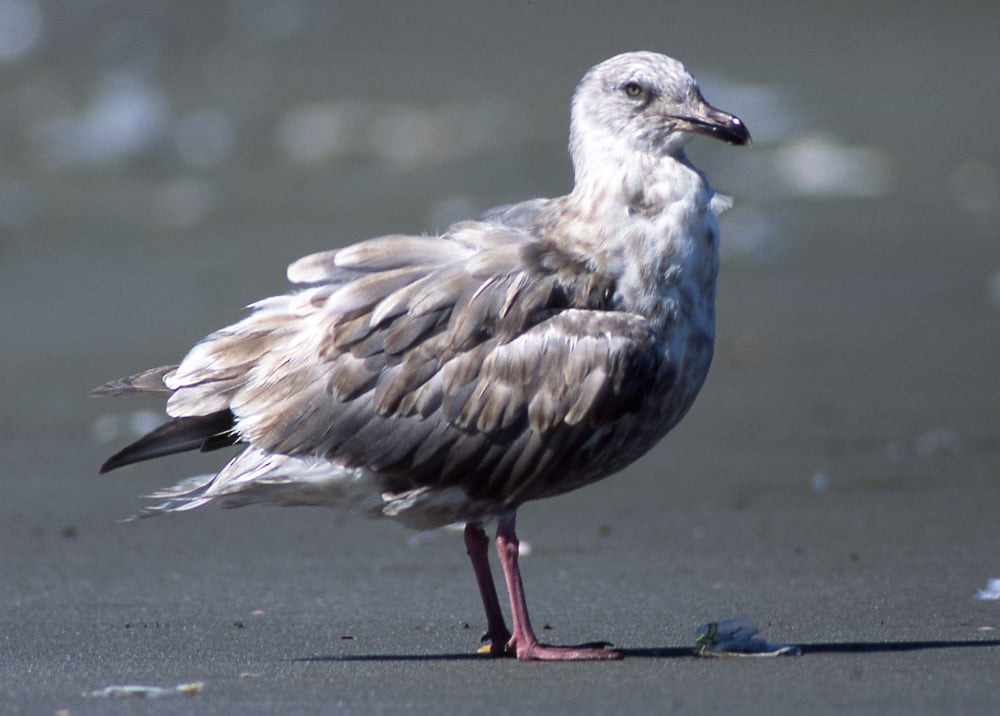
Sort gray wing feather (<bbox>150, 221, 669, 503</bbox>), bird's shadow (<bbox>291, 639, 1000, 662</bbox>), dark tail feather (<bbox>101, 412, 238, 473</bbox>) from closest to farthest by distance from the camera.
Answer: bird's shadow (<bbox>291, 639, 1000, 662</bbox>) → gray wing feather (<bbox>150, 221, 669, 503</bbox>) → dark tail feather (<bbox>101, 412, 238, 473</bbox>)

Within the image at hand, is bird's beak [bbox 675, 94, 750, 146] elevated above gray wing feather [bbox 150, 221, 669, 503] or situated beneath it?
elevated above

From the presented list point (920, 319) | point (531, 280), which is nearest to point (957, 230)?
point (920, 319)

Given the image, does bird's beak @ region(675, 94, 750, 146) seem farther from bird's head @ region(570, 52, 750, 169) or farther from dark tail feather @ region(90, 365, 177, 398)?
dark tail feather @ region(90, 365, 177, 398)

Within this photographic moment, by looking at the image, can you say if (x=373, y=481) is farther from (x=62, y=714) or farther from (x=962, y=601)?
(x=962, y=601)

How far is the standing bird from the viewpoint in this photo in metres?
4.59

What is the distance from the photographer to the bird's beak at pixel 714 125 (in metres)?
4.81

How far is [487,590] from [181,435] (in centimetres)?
93

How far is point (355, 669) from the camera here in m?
4.32

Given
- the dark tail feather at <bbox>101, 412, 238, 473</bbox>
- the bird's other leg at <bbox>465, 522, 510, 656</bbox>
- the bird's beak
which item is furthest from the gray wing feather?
the bird's beak

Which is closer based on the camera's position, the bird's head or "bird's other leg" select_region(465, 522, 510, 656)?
"bird's other leg" select_region(465, 522, 510, 656)

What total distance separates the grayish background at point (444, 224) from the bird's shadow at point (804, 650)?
0.02 m

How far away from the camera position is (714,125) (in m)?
4.81

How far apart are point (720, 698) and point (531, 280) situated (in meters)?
1.32

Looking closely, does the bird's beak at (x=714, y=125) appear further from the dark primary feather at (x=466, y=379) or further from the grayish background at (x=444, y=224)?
the grayish background at (x=444, y=224)
